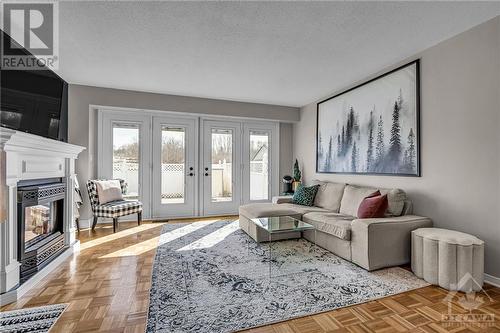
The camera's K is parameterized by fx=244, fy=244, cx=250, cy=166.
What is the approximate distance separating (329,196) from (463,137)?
6.35 feet

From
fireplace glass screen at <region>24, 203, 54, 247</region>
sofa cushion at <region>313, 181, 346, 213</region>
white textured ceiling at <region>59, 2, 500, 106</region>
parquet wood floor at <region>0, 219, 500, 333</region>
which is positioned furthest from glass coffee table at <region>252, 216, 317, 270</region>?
fireplace glass screen at <region>24, 203, 54, 247</region>

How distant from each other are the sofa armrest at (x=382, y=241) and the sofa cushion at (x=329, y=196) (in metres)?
1.18

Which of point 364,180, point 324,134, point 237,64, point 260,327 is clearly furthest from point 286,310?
point 324,134

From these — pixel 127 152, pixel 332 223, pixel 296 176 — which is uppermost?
pixel 127 152

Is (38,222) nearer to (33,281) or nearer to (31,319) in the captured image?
(33,281)

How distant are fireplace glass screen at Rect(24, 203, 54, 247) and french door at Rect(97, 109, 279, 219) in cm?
179

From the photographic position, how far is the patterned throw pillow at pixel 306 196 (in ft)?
13.9

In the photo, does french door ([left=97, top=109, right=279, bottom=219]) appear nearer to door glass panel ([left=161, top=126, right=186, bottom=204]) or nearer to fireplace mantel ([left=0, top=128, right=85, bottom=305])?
door glass panel ([left=161, top=126, right=186, bottom=204])

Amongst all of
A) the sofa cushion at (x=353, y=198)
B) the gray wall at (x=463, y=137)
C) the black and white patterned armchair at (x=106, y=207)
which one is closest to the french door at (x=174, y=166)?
the black and white patterned armchair at (x=106, y=207)

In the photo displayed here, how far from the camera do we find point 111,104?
4.27 meters

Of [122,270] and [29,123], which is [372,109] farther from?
[29,123]

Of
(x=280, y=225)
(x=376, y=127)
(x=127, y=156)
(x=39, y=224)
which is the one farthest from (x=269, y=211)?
(x=127, y=156)

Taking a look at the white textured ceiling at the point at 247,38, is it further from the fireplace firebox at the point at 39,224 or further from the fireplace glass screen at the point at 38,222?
the fireplace glass screen at the point at 38,222

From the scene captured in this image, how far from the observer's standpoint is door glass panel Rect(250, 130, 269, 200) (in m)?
5.64
